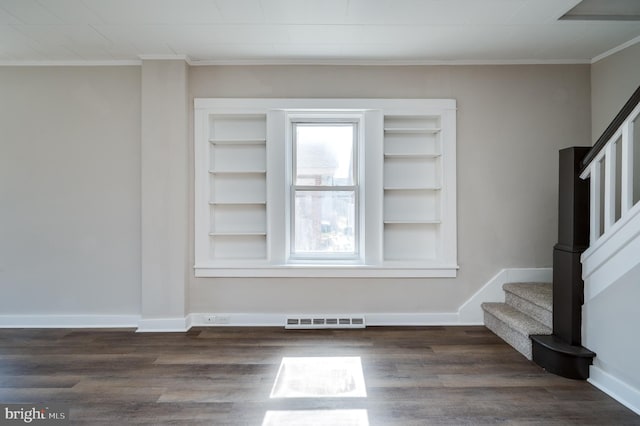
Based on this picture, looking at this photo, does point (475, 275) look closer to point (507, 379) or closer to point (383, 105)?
point (507, 379)

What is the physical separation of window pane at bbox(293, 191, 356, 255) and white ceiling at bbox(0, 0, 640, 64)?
4.58 feet

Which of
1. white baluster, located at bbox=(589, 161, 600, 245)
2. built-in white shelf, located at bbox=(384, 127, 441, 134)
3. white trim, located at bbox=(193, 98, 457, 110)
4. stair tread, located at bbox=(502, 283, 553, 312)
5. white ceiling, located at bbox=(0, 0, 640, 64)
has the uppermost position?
white ceiling, located at bbox=(0, 0, 640, 64)

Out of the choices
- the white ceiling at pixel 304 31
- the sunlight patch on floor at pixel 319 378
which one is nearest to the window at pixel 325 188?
the white ceiling at pixel 304 31

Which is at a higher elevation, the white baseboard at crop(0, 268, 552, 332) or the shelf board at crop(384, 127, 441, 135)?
the shelf board at crop(384, 127, 441, 135)

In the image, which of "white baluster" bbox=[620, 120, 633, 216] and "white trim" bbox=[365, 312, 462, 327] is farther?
"white trim" bbox=[365, 312, 462, 327]

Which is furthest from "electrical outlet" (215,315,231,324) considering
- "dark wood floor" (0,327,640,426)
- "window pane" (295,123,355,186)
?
"window pane" (295,123,355,186)

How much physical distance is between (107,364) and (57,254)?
4.95 ft

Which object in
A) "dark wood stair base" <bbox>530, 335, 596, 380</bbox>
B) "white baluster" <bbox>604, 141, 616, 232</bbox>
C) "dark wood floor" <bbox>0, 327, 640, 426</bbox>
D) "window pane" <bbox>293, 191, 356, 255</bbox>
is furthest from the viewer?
"window pane" <bbox>293, 191, 356, 255</bbox>

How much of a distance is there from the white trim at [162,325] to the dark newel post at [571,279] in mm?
3125

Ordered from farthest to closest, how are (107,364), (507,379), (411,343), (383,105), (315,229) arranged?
(315,229) → (383,105) → (411,343) → (107,364) → (507,379)

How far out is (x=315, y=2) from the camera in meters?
2.47

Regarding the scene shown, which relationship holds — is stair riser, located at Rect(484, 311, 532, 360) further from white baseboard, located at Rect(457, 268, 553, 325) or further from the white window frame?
the white window frame

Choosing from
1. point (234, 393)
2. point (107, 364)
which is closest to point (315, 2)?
point (234, 393)

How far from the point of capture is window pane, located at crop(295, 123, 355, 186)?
3.68 meters
